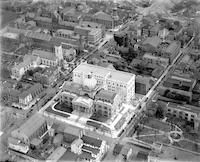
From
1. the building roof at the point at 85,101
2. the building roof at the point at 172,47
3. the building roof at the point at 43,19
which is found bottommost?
the building roof at the point at 85,101

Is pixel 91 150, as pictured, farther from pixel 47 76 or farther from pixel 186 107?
pixel 47 76

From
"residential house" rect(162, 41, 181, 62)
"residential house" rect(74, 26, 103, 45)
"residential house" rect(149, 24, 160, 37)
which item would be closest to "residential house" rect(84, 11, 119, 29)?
"residential house" rect(74, 26, 103, 45)

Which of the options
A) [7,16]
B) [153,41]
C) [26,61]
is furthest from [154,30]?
[7,16]

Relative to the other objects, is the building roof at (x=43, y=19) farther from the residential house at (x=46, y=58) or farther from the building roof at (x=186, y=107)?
the building roof at (x=186, y=107)

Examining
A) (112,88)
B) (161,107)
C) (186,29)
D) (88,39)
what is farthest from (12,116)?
(186,29)

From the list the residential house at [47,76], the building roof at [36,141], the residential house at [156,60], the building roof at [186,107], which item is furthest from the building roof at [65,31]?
the building roof at [36,141]

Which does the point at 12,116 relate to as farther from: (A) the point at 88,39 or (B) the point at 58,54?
(A) the point at 88,39

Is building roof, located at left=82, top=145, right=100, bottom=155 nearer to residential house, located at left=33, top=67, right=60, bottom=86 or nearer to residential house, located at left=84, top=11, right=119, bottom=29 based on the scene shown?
residential house, located at left=33, top=67, right=60, bottom=86

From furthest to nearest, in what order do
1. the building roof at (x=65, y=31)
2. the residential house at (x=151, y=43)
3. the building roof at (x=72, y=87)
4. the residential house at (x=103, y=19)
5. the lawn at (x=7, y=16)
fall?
the lawn at (x=7, y=16), the residential house at (x=103, y=19), the building roof at (x=65, y=31), the residential house at (x=151, y=43), the building roof at (x=72, y=87)
